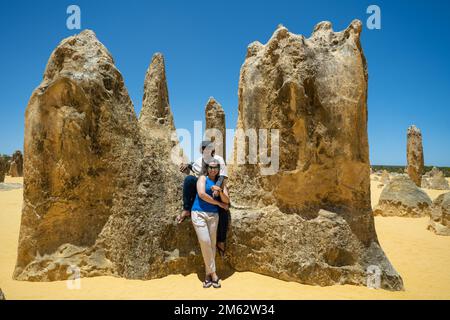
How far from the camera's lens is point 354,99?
4434mm

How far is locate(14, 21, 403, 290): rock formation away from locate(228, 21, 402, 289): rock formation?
0.01 m

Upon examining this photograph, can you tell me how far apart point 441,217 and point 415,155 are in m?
11.0

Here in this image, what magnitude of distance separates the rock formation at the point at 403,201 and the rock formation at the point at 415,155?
849cm

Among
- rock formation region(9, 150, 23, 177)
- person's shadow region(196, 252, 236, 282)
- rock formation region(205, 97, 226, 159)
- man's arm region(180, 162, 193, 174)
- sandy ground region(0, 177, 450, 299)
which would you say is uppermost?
rock formation region(205, 97, 226, 159)

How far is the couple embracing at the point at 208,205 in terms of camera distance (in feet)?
13.1

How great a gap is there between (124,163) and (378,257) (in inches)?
136

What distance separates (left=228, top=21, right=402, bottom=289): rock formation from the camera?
167 inches

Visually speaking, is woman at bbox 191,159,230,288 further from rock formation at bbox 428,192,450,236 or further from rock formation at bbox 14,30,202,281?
rock formation at bbox 428,192,450,236

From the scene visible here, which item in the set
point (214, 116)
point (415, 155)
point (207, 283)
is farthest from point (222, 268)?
point (415, 155)

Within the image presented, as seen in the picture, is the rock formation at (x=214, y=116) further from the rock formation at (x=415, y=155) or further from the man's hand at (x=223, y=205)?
the rock formation at (x=415, y=155)

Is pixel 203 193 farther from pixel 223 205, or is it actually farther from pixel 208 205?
pixel 223 205

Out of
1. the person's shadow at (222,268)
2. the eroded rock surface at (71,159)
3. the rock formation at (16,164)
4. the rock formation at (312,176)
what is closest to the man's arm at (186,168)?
the eroded rock surface at (71,159)

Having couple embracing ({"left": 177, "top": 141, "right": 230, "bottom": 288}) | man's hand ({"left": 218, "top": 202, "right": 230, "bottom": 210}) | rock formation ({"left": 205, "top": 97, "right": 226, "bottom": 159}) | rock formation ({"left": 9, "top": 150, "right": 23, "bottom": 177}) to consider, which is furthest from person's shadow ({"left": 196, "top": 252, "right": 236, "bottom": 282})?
rock formation ({"left": 9, "top": 150, "right": 23, "bottom": 177})
